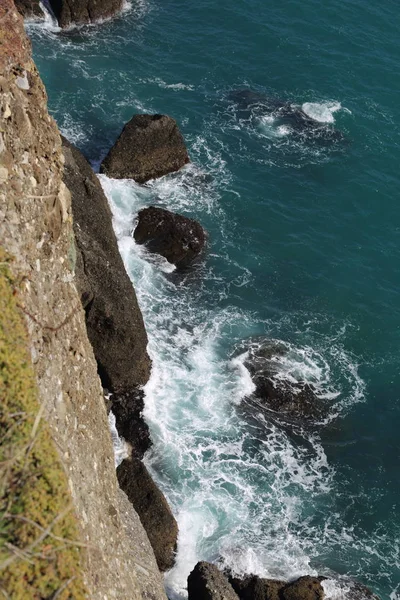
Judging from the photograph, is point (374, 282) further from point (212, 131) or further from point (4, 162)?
point (4, 162)

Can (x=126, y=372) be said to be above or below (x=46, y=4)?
below

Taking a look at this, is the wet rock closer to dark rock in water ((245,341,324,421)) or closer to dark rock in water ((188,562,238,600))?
dark rock in water ((245,341,324,421))

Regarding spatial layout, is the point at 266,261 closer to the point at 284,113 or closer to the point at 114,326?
the point at 114,326

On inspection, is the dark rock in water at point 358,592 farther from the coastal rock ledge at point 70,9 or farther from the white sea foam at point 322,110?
the coastal rock ledge at point 70,9

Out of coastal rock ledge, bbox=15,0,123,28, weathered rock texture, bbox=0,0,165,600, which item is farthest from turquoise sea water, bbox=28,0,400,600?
weathered rock texture, bbox=0,0,165,600

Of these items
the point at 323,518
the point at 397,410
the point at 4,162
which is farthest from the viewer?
the point at 397,410

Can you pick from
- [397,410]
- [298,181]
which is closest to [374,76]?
[298,181]

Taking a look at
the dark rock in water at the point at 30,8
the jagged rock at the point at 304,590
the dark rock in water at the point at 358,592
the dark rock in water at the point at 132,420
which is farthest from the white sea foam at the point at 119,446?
the dark rock in water at the point at 30,8
